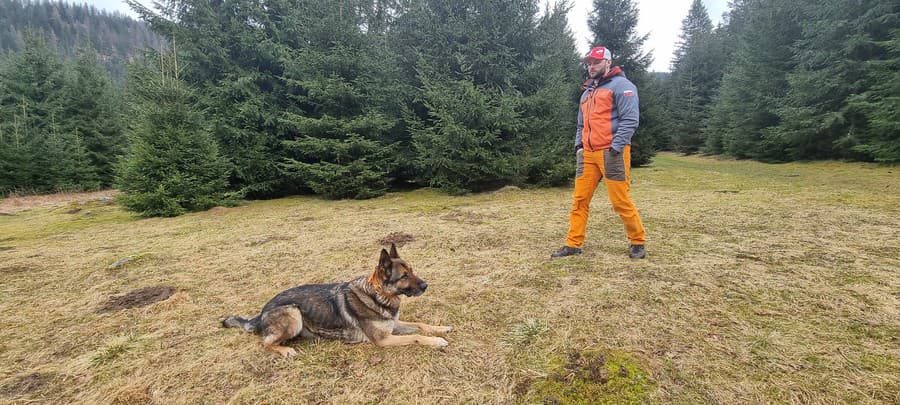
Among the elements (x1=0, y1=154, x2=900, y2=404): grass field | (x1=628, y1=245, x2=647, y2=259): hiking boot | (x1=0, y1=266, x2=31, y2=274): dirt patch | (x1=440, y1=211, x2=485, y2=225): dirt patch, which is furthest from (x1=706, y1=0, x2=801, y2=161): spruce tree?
(x1=0, y1=266, x2=31, y2=274): dirt patch

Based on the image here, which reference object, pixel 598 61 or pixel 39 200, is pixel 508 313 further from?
pixel 39 200

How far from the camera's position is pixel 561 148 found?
1068 cm

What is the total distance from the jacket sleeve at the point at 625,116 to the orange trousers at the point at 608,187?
0.14m

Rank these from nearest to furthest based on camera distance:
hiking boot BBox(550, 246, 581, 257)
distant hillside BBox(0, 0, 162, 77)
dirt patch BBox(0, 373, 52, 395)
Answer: dirt patch BBox(0, 373, 52, 395) → hiking boot BBox(550, 246, 581, 257) → distant hillside BBox(0, 0, 162, 77)

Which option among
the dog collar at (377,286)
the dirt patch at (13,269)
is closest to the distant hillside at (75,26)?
the dirt patch at (13,269)

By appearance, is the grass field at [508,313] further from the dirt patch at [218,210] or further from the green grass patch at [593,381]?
the dirt patch at [218,210]

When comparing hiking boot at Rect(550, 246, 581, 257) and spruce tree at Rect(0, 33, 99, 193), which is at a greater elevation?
spruce tree at Rect(0, 33, 99, 193)

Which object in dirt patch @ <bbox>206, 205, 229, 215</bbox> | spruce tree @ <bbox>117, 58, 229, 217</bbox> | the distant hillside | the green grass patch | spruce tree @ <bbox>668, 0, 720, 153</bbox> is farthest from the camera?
the distant hillside

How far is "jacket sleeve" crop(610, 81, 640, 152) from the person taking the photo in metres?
3.86

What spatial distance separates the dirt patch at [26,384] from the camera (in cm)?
223

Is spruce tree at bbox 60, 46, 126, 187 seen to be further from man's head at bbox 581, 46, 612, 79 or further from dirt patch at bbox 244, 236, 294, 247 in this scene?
man's head at bbox 581, 46, 612, 79

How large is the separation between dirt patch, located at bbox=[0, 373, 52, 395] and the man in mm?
4451

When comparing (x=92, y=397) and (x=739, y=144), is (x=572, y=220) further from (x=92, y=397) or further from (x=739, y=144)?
(x=739, y=144)

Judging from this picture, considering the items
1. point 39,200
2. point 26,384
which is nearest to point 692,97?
point 26,384
